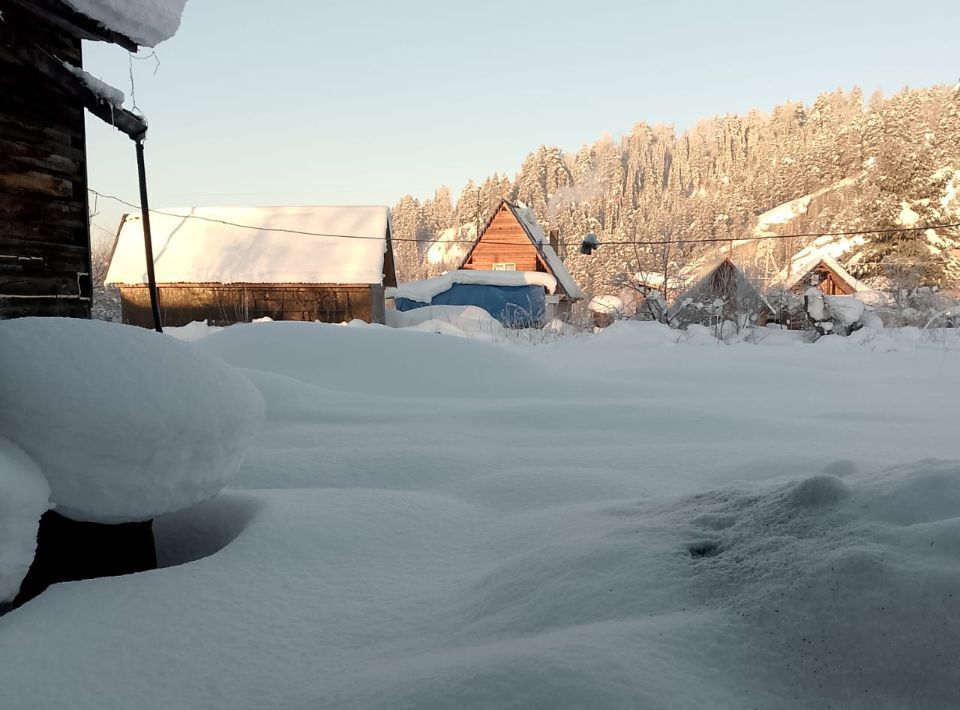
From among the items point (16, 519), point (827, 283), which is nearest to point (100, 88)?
point (16, 519)

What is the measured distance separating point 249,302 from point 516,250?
45.5ft

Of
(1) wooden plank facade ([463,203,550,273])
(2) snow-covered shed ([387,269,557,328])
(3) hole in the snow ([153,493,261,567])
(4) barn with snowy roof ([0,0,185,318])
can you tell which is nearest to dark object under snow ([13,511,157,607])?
(3) hole in the snow ([153,493,261,567])

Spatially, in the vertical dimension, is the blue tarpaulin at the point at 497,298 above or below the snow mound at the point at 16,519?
above

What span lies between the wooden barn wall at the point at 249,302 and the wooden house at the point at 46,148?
14.2 meters

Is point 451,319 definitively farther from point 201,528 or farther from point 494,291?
point 201,528

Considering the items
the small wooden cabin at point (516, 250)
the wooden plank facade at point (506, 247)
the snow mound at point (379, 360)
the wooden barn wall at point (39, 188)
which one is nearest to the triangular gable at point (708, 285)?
the small wooden cabin at point (516, 250)

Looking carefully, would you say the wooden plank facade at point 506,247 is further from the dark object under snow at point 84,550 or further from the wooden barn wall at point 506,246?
the dark object under snow at point 84,550

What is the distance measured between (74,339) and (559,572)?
1709 mm

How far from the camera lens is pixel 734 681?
1.12m

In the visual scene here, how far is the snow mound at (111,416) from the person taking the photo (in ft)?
5.82

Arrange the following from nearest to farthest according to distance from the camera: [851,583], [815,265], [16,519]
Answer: [851,583], [16,519], [815,265]

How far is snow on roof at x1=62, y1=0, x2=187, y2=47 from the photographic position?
16.5 feet

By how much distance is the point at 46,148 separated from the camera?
205 inches

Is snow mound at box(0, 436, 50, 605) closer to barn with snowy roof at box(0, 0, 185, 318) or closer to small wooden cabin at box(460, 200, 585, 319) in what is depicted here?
barn with snowy roof at box(0, 0, 185, 318)
